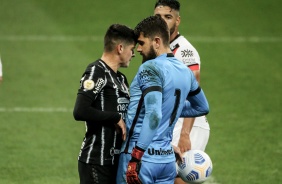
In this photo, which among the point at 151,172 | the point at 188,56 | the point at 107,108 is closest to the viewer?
the point at 151,172

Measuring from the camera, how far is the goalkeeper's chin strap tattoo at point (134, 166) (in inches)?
271

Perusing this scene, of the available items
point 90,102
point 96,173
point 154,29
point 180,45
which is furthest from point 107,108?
point 180,45

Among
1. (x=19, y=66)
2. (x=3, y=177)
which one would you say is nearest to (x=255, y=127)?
(x=3, y=177)

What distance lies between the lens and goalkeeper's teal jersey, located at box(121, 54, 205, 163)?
22.5 feet

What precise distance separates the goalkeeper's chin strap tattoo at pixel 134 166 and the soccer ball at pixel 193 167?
1.57 meters

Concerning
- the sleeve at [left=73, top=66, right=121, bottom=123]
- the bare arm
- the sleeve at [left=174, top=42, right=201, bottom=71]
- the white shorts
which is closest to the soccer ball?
the bare arm

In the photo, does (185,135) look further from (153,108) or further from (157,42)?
(153,108)

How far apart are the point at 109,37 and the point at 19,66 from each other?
31.5 feet

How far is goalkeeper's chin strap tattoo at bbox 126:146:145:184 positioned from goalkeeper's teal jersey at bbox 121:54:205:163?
2.3 inches

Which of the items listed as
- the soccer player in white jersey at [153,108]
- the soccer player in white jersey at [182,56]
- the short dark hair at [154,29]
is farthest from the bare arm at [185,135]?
the short dark hair at [154,29]

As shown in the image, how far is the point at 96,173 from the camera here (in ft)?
24.1

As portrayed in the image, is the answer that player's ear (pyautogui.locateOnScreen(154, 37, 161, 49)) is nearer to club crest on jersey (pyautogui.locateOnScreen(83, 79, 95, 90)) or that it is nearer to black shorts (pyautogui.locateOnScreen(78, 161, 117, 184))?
club crest on jersey (pyautogui.locateOnScreen(83, 79, 95, 90))

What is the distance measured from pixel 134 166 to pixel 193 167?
5.30ft

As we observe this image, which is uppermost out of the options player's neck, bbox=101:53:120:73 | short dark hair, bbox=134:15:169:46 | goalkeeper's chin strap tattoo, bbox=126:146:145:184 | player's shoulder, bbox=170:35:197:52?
short dark hair, bbox=134:15:169:46
